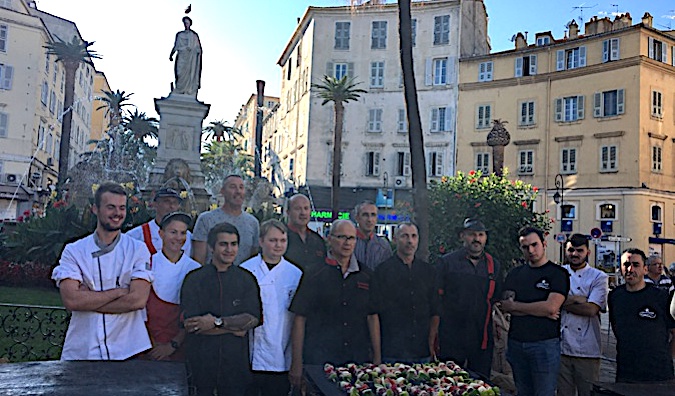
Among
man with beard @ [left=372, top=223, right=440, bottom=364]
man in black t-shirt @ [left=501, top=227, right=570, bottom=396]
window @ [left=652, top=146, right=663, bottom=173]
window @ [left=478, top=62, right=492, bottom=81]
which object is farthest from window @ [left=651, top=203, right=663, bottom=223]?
man with beard @ [left=372, top=223, right=440, bottom=364]

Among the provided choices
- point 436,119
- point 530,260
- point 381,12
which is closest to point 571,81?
point 436,119

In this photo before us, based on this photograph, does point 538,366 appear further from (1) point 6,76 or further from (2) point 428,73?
(1) point 6,76

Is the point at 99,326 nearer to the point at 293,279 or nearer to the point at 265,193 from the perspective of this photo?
the point at 293,279

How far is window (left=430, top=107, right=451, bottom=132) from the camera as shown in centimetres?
4650

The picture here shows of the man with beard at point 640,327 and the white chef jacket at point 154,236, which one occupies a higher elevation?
the white chef jacket at point 154,236

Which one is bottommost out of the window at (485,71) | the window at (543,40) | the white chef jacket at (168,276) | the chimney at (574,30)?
the white chef jacket at (168,276)

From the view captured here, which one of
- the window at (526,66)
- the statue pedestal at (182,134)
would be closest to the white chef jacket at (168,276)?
the statue pedestal at (182,134)

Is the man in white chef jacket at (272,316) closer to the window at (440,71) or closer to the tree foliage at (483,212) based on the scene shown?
the tree foliage at (483,212)

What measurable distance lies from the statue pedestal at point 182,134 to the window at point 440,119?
1244 inches

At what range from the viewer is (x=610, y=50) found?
4028cm

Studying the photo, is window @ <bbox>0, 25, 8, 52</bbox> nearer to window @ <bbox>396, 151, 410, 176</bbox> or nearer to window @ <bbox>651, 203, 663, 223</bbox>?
window @ <bbox>396, 151, 410, 176</bbox>

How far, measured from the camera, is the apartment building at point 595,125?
127 ft

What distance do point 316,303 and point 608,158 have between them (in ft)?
128

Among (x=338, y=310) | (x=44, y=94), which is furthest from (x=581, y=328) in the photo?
(x=44, y=94)
